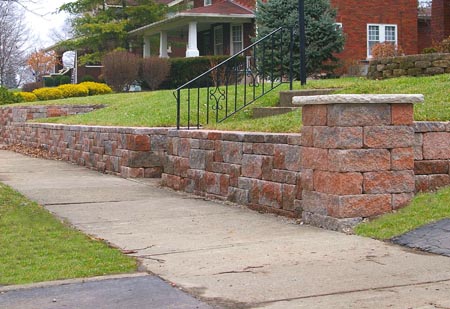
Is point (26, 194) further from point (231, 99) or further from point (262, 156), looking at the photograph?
point (231, 99)

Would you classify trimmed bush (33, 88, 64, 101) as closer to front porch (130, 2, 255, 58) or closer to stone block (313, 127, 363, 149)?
front porch (130, 2, 255, 58)

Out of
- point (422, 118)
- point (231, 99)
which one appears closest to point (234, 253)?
point (422, 118)

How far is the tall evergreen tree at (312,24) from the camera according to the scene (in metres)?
21.5

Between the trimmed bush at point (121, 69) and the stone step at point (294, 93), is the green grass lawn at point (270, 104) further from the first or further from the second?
the trimmed bush at point (121, 69)

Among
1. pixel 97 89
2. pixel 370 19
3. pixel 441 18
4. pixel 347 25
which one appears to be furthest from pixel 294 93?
pixel 370 19

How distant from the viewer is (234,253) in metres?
6.63

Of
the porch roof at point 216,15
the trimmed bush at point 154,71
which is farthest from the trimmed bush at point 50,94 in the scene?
the porch roof at point 216,15

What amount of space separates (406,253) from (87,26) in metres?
30.3

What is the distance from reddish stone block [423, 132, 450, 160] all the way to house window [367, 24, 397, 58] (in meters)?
21.5

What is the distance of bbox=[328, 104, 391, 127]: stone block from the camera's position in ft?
24.4

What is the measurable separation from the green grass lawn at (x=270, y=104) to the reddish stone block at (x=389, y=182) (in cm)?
108

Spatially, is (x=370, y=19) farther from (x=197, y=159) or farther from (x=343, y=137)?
(x=343, y=137)

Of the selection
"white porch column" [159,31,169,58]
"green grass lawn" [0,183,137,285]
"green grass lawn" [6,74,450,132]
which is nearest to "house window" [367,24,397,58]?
"white porch column" [159,31,169,58]

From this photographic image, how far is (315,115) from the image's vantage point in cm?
778
